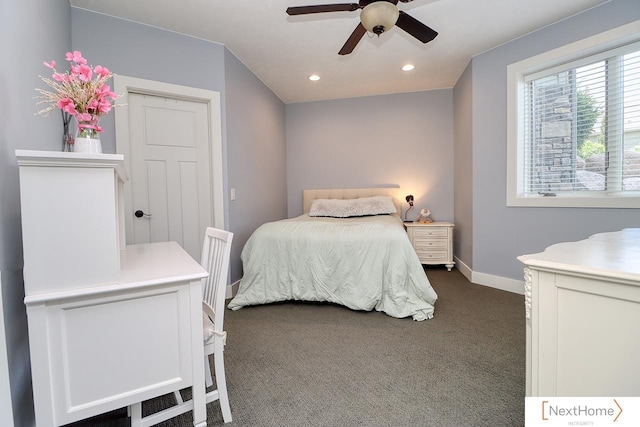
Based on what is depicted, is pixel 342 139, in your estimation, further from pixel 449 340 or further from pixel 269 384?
pixel 269 384

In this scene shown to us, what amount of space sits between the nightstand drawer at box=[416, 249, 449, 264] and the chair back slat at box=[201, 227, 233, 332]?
123 inches

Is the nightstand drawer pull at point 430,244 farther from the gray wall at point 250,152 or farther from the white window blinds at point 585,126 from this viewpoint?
the gray wall at point 250,152

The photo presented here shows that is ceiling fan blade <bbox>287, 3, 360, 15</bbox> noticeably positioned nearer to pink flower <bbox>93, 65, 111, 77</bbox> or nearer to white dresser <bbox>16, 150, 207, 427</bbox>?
pink flower <bbox>93, 65, 111, 77</bbox>

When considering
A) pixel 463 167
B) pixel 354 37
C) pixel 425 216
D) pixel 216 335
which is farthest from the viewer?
pixel 425 216

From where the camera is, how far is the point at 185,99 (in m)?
2.83

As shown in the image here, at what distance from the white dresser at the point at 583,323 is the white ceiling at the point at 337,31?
1.81 meters

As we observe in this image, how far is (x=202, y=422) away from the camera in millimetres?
1149

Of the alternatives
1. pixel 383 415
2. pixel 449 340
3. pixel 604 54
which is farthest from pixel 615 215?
pixel 383 415

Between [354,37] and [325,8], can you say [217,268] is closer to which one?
[325,8]

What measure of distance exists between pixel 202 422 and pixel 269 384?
0.50 metres

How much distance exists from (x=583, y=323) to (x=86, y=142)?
1.82 m

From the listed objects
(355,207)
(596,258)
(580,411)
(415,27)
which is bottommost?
(580,411)

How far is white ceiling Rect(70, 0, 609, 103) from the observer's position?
2.34 m

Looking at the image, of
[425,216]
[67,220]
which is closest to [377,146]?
[425,216]
